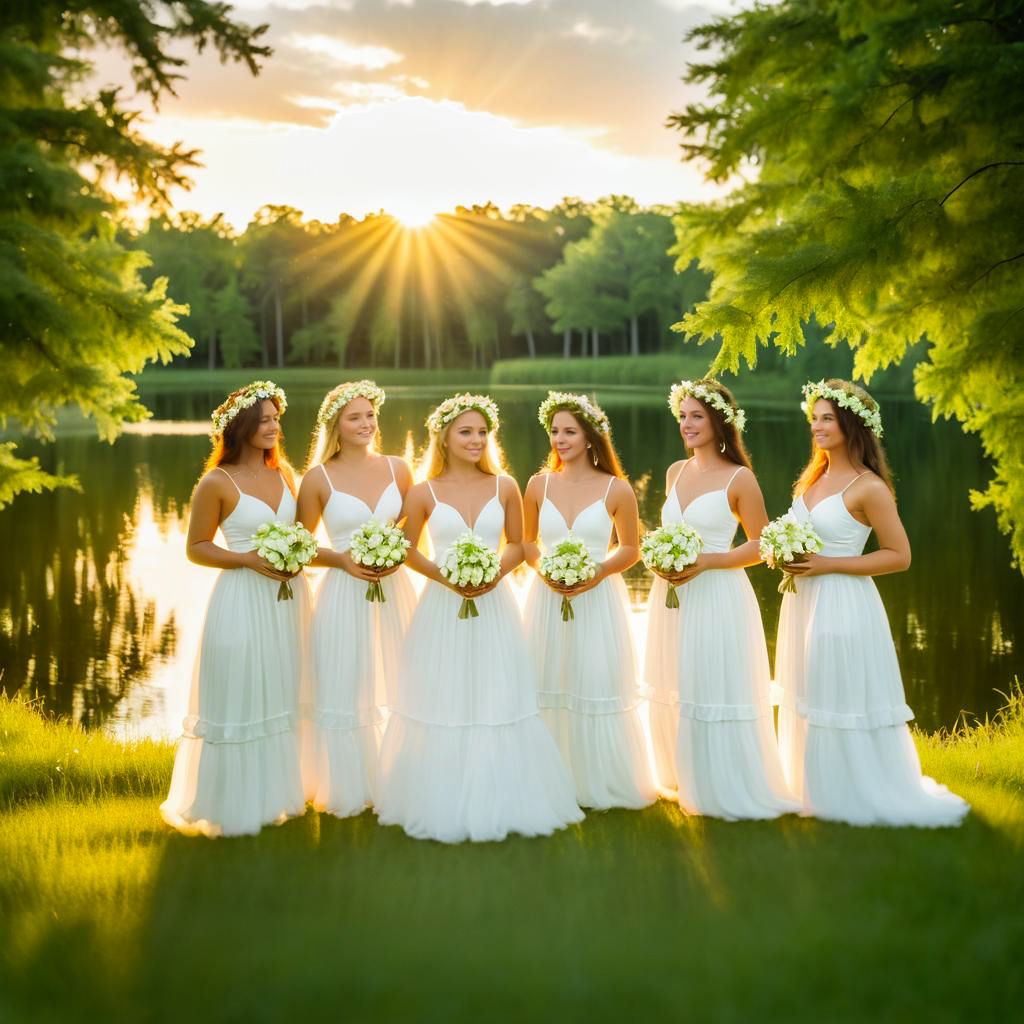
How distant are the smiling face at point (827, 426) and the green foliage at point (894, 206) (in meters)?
1.48

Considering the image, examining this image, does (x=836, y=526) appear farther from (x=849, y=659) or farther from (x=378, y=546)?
(x=378, y=546)

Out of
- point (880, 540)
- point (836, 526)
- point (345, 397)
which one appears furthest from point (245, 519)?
point (880, 540)

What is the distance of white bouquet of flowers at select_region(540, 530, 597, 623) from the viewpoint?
249 inches

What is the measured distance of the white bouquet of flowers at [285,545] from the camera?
243 inches

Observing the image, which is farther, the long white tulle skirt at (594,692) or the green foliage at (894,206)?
the green foliage at (894,206)

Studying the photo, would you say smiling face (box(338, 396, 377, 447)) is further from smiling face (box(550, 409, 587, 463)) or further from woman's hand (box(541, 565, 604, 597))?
woman's hand (box(541, 565, 604, 597))

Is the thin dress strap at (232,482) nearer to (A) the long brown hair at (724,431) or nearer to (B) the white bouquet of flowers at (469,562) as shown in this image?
(B) the white bouquet of flowers at (469,562)

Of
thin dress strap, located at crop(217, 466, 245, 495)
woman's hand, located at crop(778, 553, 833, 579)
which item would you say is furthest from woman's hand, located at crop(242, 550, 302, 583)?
woman's hand, located at crop(778, 553, 833, 579)

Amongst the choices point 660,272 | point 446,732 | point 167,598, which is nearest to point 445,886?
point 446,732

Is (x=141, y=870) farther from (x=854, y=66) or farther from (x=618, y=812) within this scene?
(x=854, y=66)

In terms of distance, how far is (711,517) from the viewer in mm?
6586

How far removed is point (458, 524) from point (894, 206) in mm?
4243

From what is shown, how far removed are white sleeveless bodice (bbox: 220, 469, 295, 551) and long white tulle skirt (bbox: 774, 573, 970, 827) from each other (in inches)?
131

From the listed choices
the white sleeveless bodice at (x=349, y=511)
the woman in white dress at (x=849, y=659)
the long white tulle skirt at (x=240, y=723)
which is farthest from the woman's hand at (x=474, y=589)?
the woman in white dress at (x=849, y=659)
